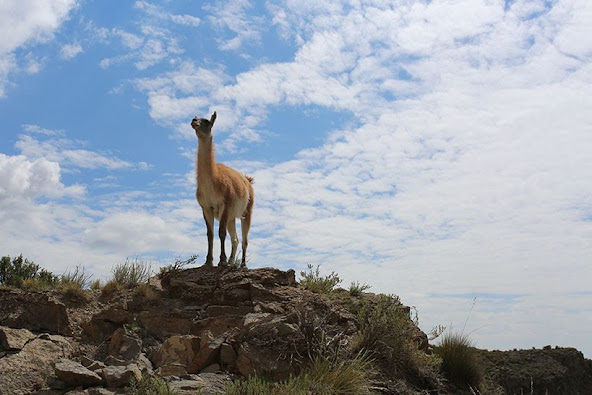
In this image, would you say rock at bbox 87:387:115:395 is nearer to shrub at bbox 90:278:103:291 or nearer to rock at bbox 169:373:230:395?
rock at bbox 169:373:230:395

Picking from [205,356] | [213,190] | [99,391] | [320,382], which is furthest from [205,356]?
[213,190]

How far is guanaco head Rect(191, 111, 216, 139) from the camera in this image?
1352 centimetres

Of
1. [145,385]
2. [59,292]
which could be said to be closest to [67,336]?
[59,292]

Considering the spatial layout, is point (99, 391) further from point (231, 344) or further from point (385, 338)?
point (385, 338)

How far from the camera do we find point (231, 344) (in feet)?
30.2

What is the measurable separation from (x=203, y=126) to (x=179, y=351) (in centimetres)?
580

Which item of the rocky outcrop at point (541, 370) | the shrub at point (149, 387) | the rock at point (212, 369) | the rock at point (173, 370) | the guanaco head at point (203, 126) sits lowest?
the shrub at point (149, 387)

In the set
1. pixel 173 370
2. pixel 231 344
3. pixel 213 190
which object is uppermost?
pixel 213 190

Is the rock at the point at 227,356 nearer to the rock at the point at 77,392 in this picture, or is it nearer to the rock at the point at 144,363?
the rock at the point at 144,363

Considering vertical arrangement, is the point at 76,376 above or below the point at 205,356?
below

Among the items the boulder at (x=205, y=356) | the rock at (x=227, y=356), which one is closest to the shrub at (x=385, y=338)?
the rock at (x=227, y=356)

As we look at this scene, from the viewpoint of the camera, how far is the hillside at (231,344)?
27.7 ft

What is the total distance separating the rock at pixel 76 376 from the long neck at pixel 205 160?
5.56 m

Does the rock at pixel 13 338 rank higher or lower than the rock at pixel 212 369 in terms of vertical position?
higher
